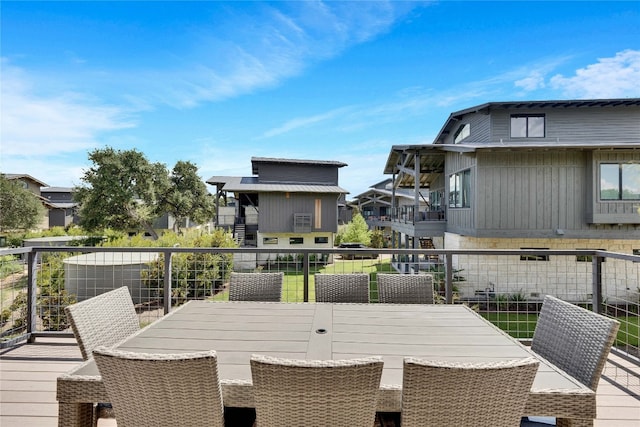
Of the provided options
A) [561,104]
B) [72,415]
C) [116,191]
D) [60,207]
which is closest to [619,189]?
[561,104]

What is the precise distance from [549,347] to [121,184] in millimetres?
22066

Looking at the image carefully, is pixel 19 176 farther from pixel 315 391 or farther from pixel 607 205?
pixel 607 205

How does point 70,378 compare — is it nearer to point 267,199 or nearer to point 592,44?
point 267,199

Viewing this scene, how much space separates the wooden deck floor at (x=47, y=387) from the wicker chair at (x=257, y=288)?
1162 mm

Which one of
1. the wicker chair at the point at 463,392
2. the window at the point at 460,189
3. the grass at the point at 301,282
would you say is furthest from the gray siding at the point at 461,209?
the wicker chair at the point at 463,392

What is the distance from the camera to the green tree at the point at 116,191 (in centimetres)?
1902

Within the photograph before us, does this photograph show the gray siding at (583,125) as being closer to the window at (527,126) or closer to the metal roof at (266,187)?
the window at (527,126)

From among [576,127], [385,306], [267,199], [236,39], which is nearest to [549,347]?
[385,306]

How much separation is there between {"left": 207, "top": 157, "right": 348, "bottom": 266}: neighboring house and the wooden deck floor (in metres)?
14.3

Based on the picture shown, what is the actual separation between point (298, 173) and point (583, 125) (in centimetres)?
1415

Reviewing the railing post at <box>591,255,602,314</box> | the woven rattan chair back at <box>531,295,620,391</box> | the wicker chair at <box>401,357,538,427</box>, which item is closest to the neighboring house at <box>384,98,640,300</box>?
the railing post at <box>591,255,602,314</box>

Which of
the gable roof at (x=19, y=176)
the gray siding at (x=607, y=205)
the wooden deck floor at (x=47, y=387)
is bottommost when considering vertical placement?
the wooden deck floor at (x=47, y=387)

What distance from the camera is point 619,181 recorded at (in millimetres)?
9672

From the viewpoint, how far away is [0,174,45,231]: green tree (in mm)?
22691
